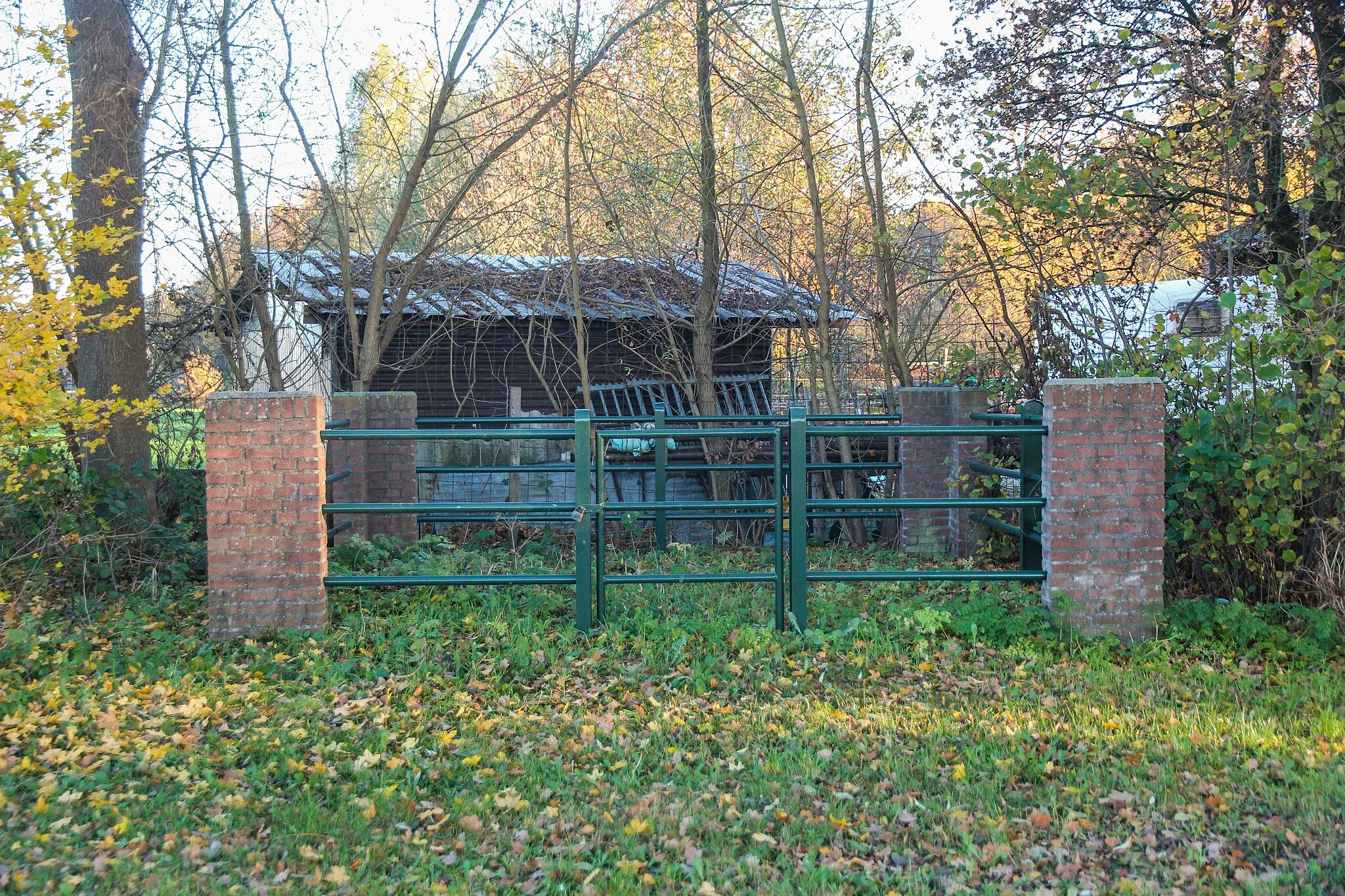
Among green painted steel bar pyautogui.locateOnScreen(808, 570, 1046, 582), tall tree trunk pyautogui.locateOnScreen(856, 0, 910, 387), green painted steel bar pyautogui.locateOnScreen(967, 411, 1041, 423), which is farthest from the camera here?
tall tree trunk pyautogui.locateOnScreen(856, 0, 910, 387)

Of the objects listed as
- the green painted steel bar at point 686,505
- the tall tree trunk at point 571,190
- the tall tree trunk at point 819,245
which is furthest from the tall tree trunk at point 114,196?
the tall tree trunk at point 819,245

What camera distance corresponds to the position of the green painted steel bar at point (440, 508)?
616 cm

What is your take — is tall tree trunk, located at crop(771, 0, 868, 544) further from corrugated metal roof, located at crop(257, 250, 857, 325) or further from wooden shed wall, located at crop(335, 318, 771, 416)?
wooden shed wall, located at crop(335, 318, 771, 416)

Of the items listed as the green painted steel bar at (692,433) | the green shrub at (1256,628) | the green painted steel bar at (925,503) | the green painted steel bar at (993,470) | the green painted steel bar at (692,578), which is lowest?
the green shrub at (1256,628)

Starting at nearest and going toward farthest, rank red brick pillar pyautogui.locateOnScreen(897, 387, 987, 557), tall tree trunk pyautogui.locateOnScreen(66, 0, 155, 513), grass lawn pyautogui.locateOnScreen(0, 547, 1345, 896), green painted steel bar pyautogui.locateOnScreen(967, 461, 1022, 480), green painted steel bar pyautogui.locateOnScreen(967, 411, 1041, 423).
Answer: grass lawn pyautogui.locateOnScreen(0, 547, 1345, 896) → green painted steel bar pyautogui.locateOnScreen(967, 411, 1041, 423) → green painted steel bar pyautogui.locateOnScreen(967, 461, 1022, 480) → tall tree trunk pyautogui.locateOnScreen(66, 0, 155, 513) → red brick pillar pyautogui.locateOnScreen(897, 387, 987, 557)

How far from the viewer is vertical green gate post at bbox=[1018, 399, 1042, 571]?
734cm

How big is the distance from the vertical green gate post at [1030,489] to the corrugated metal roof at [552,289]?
495cm

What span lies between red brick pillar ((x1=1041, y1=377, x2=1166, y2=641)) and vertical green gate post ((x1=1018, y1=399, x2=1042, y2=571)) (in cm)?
100

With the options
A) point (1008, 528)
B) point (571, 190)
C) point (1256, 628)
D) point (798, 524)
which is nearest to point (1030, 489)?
point (1008, 528)

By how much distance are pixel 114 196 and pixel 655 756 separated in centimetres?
634

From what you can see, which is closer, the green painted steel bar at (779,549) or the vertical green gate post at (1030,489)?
the green painted steel bar at (779,549)

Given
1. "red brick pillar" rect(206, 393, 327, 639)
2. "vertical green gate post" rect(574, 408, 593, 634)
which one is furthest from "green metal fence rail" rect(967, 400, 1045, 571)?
"red brick pillar" rect(206, 393, 327, 639)

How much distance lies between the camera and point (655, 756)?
4.75 metres

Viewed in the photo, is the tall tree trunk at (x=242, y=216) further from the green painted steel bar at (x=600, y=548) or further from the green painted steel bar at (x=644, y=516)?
the green painted steel bar at (x=600, y=548)
